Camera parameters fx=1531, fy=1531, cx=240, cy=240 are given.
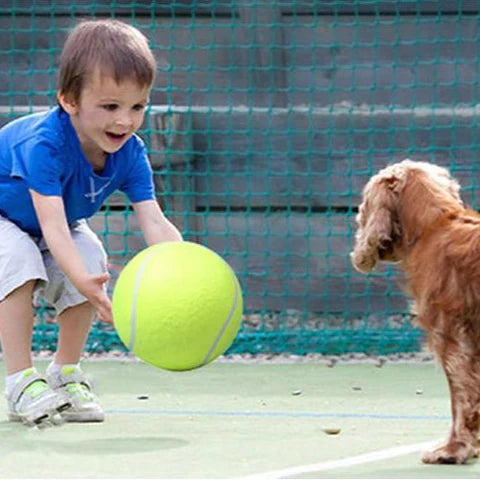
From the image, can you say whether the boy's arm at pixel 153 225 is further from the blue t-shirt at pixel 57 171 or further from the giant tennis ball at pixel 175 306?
the giant tennis ball at pixel 175 306

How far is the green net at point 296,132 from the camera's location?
316 inches

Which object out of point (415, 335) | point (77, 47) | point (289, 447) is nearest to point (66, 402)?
point (289, 447)

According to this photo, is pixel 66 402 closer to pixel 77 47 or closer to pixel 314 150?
pixel 77 47

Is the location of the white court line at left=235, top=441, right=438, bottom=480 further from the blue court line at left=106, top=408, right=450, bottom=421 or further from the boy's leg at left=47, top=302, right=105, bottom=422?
the boy's leg at left=47, top=302, right=105, bottom=422

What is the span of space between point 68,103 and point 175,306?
3.04 ft

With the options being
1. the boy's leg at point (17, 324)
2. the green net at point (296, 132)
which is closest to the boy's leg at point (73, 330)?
the boy's leg at point (17, 324)

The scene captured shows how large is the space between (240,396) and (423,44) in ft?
9.40

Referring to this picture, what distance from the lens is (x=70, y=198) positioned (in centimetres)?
543

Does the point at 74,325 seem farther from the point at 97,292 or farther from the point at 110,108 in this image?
the point at 110,108

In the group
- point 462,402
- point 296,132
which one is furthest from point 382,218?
point 296,132

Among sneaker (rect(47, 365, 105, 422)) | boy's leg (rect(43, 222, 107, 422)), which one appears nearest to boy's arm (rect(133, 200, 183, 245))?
boy's leg (rect(43, 222, 107, 422))

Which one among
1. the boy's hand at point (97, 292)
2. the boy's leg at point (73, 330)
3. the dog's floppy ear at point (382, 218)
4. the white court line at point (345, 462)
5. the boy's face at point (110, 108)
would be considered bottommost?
the white court line at point (345, 462)

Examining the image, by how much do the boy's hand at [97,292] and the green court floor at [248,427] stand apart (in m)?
0.42

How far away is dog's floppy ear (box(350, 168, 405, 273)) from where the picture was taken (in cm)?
492
